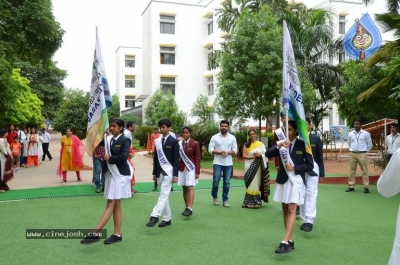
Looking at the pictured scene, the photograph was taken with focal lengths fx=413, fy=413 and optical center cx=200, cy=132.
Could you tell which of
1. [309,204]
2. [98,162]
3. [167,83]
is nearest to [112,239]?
[309,204]

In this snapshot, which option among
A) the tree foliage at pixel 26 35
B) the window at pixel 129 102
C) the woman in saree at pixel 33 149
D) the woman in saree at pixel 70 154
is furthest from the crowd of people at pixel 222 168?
the window at pixel 129 102

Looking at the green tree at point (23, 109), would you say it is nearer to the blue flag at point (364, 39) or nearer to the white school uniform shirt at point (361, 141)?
the blue flag at point (364, 39)

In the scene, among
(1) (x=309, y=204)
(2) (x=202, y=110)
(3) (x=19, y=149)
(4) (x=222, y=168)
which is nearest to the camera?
(1) (x=309, y=204)

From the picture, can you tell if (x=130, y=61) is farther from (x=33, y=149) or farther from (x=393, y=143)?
(x=393, y=143)

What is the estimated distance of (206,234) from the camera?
19.9ft

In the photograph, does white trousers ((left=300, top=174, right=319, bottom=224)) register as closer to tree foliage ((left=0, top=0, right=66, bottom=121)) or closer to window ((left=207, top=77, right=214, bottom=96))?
tree foliage ((left=0, top=0, right=66, bottom=121))

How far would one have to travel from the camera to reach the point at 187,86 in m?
38.8

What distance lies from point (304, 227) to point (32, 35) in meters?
13.1

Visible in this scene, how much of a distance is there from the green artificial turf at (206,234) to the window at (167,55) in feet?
99.2

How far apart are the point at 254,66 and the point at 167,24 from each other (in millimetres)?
22844

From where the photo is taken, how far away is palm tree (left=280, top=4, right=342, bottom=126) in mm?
18578

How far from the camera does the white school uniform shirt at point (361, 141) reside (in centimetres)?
978

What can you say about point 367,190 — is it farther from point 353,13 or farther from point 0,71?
point 353,13

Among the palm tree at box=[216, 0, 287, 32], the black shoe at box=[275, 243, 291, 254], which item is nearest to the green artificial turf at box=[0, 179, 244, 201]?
the black shoe at box=[275, 243, 291, 254]
